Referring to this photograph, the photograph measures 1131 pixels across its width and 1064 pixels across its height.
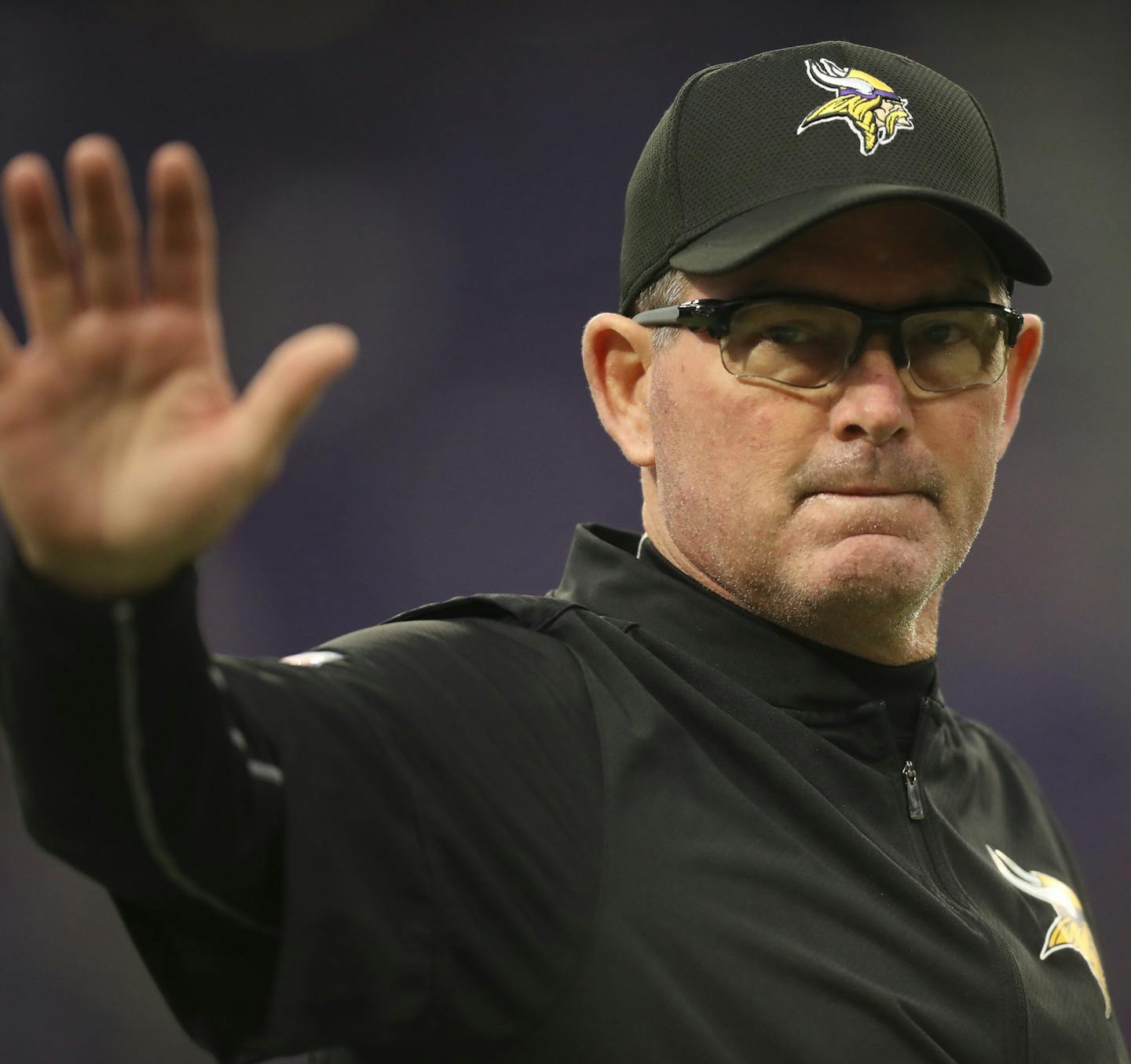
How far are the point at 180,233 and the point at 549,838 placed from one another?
51 cm

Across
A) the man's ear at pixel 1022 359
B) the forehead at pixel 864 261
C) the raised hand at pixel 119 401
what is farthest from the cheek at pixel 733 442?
the raised hand at pixel 119 401

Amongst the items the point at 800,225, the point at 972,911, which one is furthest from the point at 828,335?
the point at 972,911

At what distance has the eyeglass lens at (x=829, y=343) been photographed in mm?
1332

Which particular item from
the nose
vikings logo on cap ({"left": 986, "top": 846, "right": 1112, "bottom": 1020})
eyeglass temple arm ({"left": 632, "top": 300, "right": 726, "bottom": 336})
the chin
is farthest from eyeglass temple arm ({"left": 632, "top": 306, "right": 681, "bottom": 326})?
vikings logo on cap ({"left": 986, "top": 846, "right": 1112, "bottom": 1020})

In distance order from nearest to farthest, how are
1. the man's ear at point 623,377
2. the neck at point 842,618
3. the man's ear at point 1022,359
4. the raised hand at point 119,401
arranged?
the raised hand at point 119,401
the neck at point 842,618
the man's ear at point 623,377
the man's ear at point 1022,359

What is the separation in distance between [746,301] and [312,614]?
8.43 feet

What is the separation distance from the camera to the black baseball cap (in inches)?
52.5

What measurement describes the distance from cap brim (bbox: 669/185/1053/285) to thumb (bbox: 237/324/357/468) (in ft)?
2.05

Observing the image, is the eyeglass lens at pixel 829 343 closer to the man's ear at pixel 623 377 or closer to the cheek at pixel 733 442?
the cheek at pixel 733 442

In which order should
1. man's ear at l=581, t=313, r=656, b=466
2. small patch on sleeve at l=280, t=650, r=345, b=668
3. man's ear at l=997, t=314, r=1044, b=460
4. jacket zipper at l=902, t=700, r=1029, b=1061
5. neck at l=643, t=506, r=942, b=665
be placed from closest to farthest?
small patch on sleeve at l=280, t=650, r=345, b=668 → jacket zipper at l=902, t=700, r=1029, b=1061 → neck at l=643, t=506, r=942, b=665 → man's ear at l=581, t=313, r=656, b=466 → man's ear at l=997, t=314, r=1044, b=460

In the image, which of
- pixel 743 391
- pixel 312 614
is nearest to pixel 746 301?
pixel 743 391

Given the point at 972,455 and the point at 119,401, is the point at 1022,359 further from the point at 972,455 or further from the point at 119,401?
the point at 119,401

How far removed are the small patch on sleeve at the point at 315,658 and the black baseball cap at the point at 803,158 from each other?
55 centimetres

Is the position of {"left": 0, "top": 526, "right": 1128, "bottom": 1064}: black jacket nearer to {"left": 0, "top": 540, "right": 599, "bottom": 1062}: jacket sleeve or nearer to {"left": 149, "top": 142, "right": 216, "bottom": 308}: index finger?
{"left": 0, "top": 540, "right": 599, "bottom": 1062}: jacket sleeve
